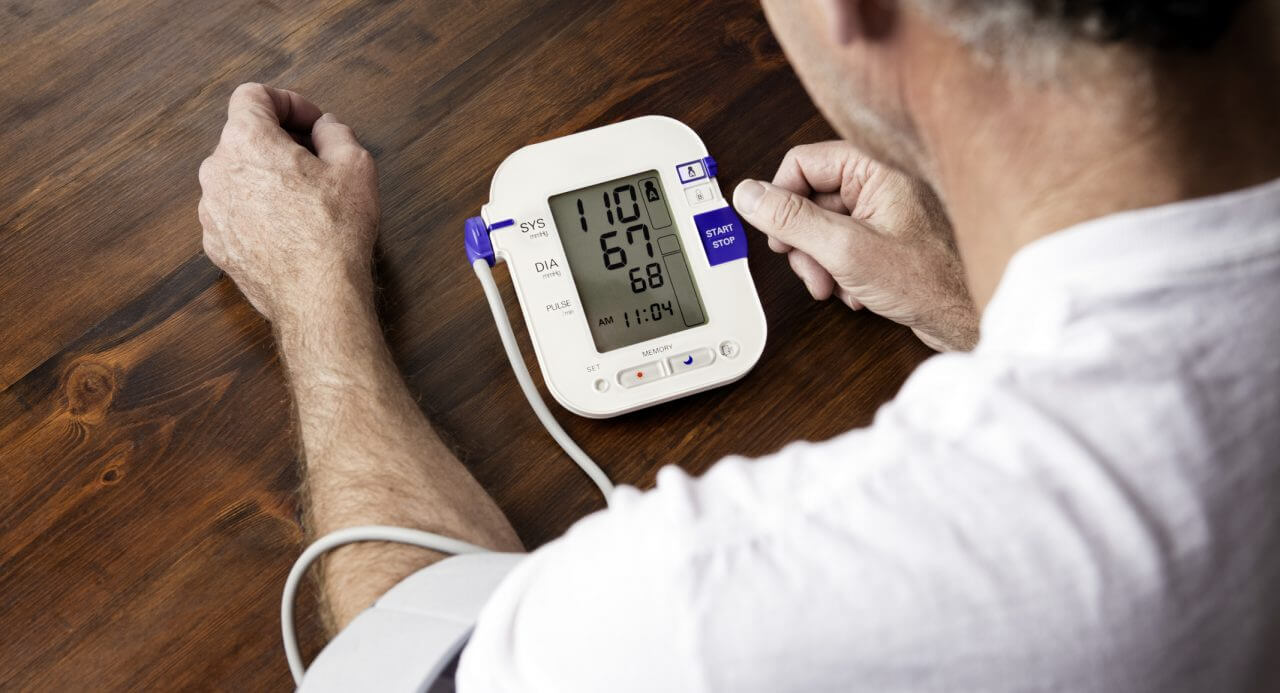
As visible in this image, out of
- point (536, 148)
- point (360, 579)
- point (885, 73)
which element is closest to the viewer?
point (885, 73)

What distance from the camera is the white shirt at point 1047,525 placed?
504 mm

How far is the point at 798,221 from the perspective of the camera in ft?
3.28

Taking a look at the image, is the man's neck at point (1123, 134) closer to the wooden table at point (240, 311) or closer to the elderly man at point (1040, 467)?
the elderly man at point (1040, 467)

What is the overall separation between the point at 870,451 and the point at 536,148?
0.59 metres

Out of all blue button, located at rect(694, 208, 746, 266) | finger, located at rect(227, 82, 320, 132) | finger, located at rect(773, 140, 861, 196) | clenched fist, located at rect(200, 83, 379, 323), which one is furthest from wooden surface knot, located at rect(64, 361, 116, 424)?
finger, located at rect(773, 140, 861, 196)

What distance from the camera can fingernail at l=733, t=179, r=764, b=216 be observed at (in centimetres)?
101

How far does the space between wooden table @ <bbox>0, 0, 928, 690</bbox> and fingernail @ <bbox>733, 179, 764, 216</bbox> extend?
60mm

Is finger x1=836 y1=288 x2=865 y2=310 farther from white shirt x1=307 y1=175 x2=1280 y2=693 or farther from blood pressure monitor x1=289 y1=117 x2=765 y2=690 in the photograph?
white shirt x1=307 y1=175 x2=1280 y2=693

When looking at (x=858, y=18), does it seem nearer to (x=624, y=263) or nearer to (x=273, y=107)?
(x=624, y=263)

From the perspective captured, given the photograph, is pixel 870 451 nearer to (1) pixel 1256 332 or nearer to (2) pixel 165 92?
(1) pixel 1256 332

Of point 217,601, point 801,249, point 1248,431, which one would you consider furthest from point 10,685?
point 1248,431

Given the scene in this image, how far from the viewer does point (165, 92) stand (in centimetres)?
105

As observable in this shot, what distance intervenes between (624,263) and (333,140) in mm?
324

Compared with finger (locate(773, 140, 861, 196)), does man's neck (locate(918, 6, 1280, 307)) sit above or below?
above
